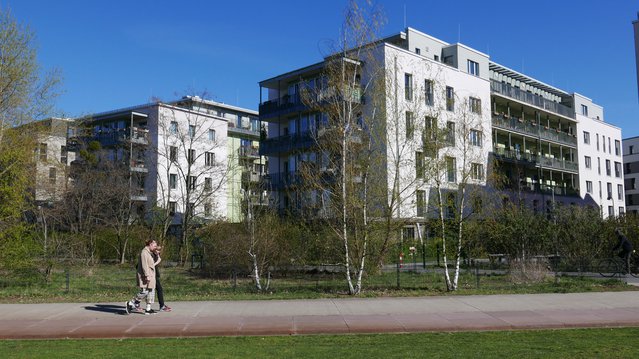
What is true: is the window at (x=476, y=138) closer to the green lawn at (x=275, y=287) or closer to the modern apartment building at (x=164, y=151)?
the green lawn at (x=275, y=287)

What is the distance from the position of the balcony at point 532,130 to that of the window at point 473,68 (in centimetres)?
475

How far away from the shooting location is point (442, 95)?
69.3ft

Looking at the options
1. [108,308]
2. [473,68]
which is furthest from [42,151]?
[473,68]

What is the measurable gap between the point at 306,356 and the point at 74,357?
365 cm

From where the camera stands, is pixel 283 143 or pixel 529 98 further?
pixel 529 98

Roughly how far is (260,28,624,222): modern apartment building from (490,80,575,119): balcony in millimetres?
136

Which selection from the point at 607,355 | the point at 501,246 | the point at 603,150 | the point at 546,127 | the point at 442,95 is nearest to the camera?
the point at 607,355

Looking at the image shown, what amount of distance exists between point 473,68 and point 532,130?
10543 millimetres

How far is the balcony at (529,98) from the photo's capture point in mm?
59066

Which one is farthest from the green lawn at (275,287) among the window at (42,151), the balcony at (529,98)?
the balcony at (529,98)

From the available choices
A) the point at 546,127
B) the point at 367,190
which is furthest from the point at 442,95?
the point at 546,127

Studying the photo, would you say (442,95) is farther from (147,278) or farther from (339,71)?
(147,278)

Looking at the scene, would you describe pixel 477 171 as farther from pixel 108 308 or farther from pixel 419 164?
pixel 108 308

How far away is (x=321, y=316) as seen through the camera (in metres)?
13.3
